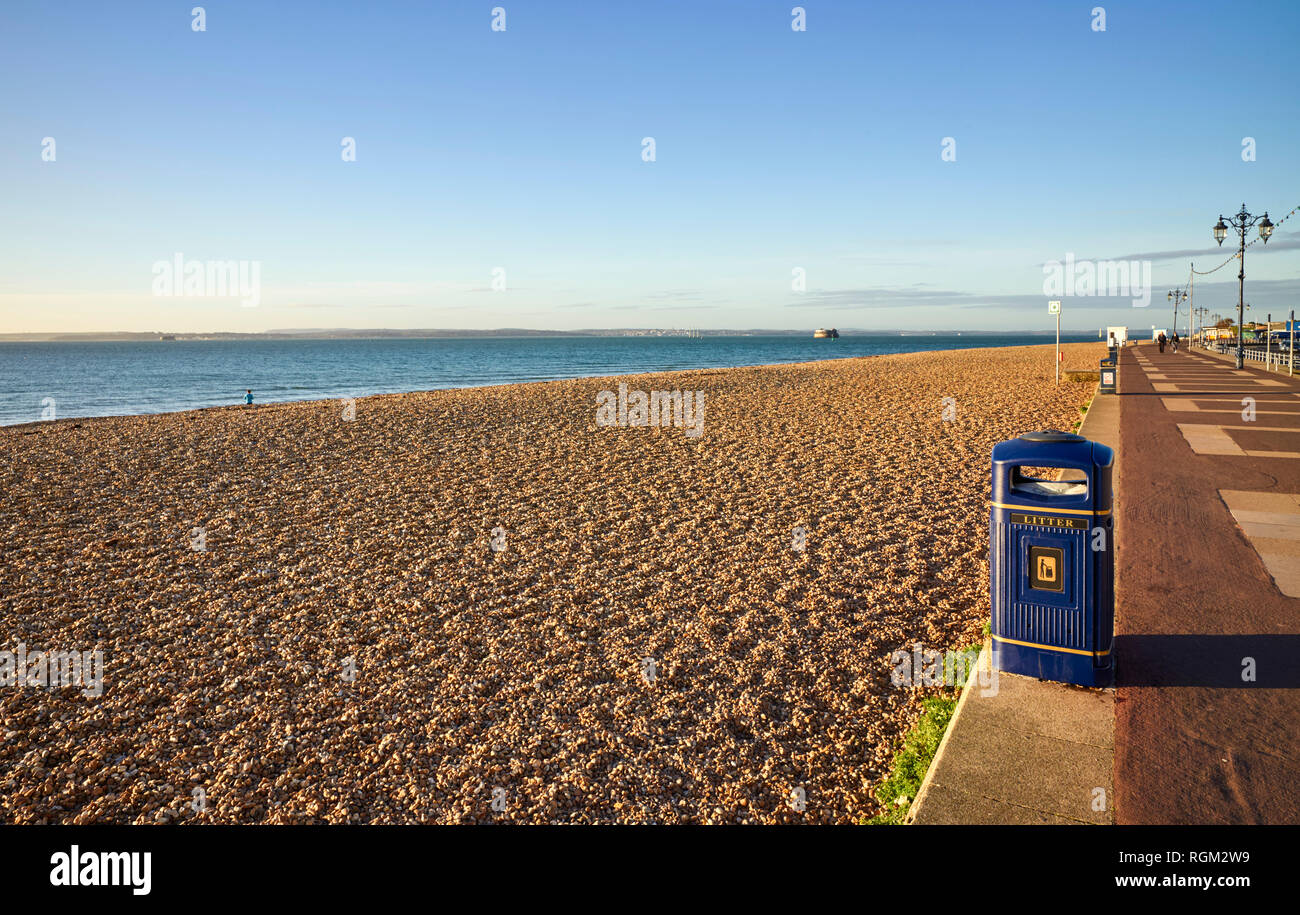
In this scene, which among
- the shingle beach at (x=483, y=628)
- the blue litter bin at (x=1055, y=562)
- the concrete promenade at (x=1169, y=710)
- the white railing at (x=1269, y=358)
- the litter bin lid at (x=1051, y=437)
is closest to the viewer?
the concrete promenade at (x=1169, y=710)

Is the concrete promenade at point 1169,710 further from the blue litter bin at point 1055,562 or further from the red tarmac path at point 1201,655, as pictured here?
the blue litter bin at point 1055,562

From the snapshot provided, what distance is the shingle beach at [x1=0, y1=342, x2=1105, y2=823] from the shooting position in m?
3.83

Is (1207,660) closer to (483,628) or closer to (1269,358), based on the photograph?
(483,628)

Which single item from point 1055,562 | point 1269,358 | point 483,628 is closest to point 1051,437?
point 1055,562

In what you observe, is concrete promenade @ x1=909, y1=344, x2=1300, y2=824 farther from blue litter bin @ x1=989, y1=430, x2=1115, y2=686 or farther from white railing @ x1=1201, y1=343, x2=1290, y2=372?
white railing @ x1=1201, y1=343, x2=1290, y2=372

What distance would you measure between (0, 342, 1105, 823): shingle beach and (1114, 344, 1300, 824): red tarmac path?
113cm

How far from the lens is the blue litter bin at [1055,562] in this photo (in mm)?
3980

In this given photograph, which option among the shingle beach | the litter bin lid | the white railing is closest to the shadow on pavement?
the shingle beach

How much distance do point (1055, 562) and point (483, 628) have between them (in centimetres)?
401

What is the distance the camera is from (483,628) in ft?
18.9

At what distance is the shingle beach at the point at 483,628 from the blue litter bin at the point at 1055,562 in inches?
31.8

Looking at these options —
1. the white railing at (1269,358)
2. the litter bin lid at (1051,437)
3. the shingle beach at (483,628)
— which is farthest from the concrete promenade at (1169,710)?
the white railing at (1269,358)

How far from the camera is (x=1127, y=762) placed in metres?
3.54
